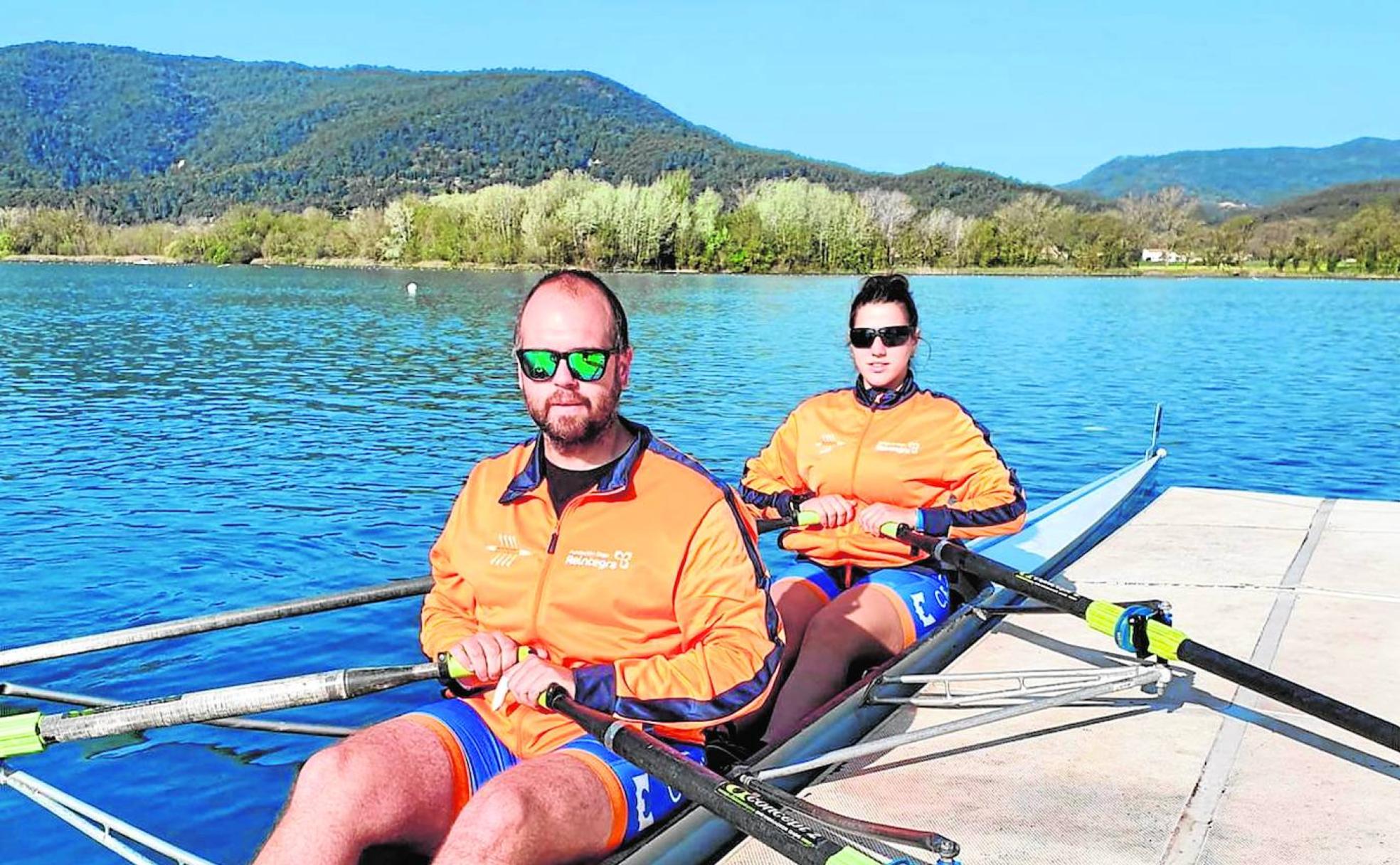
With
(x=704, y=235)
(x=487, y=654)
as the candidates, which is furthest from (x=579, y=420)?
(x=704, y=235)

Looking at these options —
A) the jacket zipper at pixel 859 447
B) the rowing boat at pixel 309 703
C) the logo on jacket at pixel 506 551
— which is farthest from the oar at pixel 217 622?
the jacket zipper at pixel 859 447

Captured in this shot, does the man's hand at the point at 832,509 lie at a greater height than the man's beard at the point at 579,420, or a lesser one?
lesser

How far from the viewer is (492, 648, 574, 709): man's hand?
296 cm

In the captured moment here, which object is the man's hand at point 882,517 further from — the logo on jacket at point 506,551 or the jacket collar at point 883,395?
the logo on jacket at point 506,551

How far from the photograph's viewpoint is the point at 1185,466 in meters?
15.9

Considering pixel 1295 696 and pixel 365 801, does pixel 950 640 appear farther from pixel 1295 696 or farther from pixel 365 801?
pixel 365 801

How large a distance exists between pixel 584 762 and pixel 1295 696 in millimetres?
2436

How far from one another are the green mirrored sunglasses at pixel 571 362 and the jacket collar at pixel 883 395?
2471 millimetres

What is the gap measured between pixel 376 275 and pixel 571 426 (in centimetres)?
8722

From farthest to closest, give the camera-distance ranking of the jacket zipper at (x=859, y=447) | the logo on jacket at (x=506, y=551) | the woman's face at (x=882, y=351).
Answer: the jacket zipper at (x=859, y=447) < the woman's face at (x=882, y=351) < the logo on jacket at (x=506, y=551)

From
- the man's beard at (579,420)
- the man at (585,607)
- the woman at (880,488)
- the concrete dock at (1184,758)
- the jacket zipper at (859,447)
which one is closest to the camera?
the man at (585,607)

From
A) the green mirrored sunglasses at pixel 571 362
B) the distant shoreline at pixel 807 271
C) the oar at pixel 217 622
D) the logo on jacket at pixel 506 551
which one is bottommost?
the oar at pixel 217 622

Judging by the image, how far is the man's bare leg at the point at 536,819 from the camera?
8.38 ft

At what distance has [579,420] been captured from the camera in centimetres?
320
